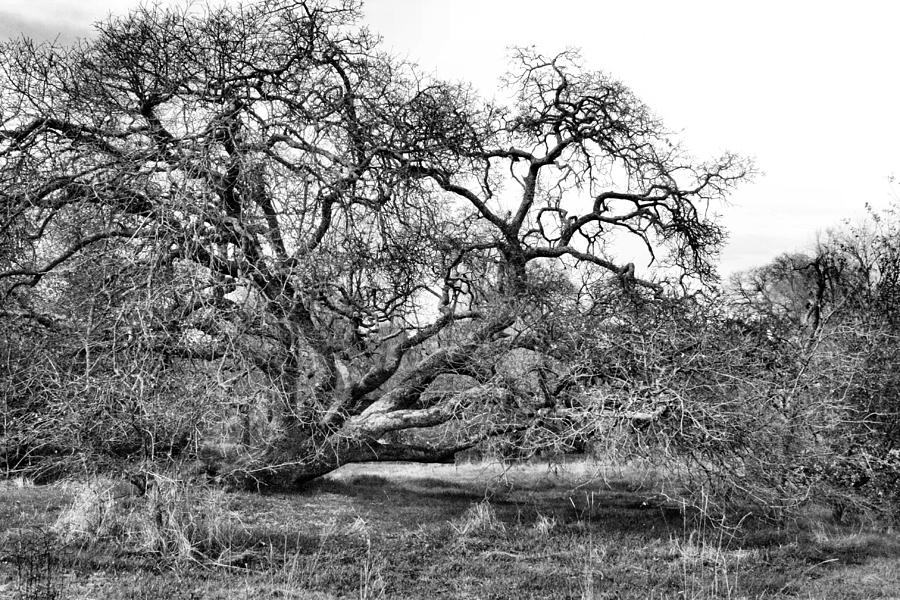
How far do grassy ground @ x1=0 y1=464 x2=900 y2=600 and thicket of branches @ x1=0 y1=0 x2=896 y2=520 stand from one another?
0.80 m

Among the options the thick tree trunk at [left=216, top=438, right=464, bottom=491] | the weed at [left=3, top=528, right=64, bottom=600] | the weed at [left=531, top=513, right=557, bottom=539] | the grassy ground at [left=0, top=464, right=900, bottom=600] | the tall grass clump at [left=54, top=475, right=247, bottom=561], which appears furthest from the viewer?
the thick tree trunk at [left=216, top=438, right=464, bottom=491]

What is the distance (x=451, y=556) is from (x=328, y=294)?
3.50 m

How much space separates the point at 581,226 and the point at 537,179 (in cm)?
120

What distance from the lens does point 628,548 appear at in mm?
8234

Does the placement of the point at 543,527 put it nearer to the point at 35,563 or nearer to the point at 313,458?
the point at 313,458

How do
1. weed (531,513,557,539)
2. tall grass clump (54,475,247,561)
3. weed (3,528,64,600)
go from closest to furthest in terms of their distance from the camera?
weed (3,528,64,600)
tall grass clump (54,475,247,561)
weed (531,513,557,539)

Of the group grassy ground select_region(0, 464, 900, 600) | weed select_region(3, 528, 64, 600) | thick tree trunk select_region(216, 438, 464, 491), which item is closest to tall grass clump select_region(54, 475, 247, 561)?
grassy ground select_region(0, 464, 900, 600)

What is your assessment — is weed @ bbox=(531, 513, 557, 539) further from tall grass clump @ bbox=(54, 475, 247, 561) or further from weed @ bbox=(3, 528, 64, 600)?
weed @ bbox=(3, 528, 64, 600)

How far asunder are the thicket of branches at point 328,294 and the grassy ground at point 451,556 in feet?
2.63

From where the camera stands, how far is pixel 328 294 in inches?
352

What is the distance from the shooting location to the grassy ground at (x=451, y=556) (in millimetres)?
6047

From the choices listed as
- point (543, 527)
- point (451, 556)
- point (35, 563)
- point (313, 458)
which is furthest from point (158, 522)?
point (313, 458)

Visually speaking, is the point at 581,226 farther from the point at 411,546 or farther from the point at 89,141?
the point at 89,141

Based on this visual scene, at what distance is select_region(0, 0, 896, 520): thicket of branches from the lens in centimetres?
645
